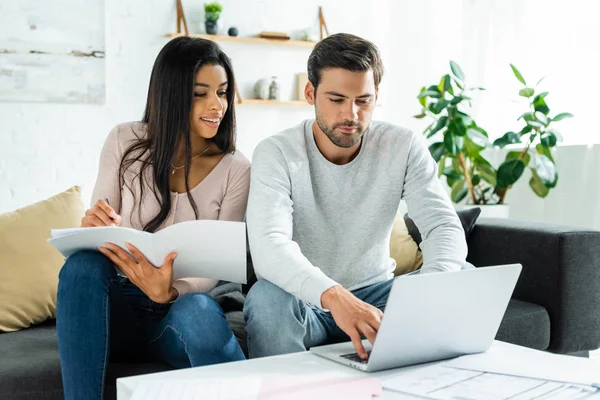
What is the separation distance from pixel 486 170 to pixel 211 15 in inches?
65.0

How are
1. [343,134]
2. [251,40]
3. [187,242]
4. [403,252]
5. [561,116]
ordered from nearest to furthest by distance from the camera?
1. [187,242]
2. [343,134]
3. [403,252]
4. [561,116]
5. [251,40]

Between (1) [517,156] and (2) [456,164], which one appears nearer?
(1) [517,156]

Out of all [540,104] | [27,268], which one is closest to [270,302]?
[27,268]

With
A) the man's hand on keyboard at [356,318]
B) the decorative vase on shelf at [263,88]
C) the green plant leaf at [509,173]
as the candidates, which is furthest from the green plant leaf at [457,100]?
the man's hand on keyboard at [356,318]

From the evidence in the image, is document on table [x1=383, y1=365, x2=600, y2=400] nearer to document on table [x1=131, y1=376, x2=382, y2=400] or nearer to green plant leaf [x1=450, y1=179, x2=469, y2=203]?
document on table [x1=131, y1=376, x2=382, y2=400]

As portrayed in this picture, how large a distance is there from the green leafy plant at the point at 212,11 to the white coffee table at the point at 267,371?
2915 mm

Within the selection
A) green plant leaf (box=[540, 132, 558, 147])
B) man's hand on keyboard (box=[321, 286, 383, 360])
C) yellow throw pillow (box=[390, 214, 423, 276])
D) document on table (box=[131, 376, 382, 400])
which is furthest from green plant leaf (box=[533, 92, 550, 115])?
document on table (box=[131, 376, 382, 400])

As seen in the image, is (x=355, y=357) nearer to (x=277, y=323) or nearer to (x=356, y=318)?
(x=356, y=318)

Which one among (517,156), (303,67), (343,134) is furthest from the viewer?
(303,67)

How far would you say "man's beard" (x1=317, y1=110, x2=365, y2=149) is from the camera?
1.85 metres

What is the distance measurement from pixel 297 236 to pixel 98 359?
0.58 meters

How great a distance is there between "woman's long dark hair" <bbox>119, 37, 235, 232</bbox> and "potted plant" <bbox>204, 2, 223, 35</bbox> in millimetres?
2048

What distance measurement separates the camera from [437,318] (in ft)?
4.25

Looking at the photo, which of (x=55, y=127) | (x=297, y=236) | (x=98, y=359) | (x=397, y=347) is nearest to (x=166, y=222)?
(x=297, y=236)
